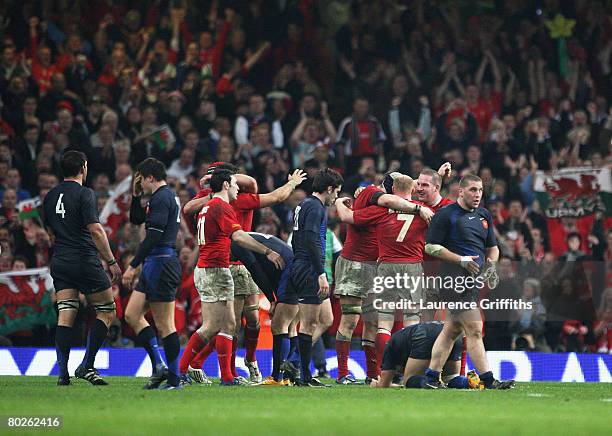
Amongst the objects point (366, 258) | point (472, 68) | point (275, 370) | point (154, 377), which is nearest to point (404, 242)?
point (366, 258)

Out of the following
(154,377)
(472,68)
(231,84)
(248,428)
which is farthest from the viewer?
(472,68)

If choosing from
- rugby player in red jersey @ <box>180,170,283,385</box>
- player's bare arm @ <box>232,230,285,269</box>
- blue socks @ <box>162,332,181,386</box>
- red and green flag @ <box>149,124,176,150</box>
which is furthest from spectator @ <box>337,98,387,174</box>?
blue socks @ <box>162,332,181,386</box>

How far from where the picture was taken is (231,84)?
2191 centimetres

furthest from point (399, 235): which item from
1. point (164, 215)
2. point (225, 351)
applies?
point (164, 215)

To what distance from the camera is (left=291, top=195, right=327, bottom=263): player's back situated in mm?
13109

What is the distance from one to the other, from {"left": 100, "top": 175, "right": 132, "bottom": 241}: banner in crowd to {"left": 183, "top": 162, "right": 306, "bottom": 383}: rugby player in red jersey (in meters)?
5.01

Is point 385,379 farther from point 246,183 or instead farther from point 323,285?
point 246,183

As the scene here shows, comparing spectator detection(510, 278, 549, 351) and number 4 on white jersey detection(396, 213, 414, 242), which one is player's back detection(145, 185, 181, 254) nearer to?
number 4 on white jersey detection(396, 213, 414, 242)

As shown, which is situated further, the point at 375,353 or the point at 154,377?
the point at 375,353

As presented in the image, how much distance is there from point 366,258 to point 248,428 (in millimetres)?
6200

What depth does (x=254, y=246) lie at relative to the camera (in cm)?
1250

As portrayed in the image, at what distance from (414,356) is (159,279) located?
9.05ft

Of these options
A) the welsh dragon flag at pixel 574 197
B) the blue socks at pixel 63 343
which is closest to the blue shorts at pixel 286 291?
the blue socks at pixel 63 343

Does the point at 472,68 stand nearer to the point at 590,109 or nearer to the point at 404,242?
the point at 590,109
